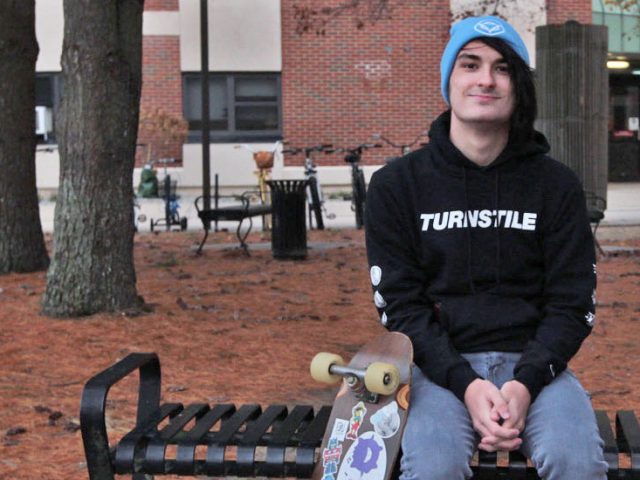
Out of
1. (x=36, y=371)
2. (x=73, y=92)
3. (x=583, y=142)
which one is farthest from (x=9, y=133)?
(x=583, y=142)

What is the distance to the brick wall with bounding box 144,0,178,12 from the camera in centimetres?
2323

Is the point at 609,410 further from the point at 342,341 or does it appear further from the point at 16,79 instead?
the point at 16,79

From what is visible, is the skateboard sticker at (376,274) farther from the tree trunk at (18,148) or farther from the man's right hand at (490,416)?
the tree trunk at (18,148)

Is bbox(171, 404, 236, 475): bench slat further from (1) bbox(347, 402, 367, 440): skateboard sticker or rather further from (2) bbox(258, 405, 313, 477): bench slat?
(1) bbox(347, 402, 367, 440): skateboard sticker

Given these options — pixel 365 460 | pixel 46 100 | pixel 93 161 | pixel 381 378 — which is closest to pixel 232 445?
pixel 365 460

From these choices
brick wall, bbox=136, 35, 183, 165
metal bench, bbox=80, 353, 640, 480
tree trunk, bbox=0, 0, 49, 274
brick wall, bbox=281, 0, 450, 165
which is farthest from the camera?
brick wall, bbox=281, 0, 450, 165

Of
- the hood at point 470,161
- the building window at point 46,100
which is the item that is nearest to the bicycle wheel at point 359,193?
the building window at point 46,100

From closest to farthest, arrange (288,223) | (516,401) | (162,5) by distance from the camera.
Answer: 1. (516,401)
2. (288,223)
3. (162,5)

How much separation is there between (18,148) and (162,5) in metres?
13.7

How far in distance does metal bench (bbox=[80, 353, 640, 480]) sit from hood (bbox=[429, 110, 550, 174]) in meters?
0.86

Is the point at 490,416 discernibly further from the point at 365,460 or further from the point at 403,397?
the point at 365,460

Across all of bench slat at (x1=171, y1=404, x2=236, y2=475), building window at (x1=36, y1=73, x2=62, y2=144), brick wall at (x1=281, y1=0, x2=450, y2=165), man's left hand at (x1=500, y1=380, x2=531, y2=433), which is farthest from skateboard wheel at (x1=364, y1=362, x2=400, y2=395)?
building window at (x1=36, y1=73, x2=62, y2=144)

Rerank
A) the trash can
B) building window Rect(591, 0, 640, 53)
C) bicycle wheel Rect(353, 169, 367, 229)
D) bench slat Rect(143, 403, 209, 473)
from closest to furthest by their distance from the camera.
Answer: bench slat Rect(143, 403, 209, 473), the trash can, bicycle wheel Rect(353, 169, 367, 229), building window Rect(591, 0, 640, 53)

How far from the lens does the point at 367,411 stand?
3.05 metres
